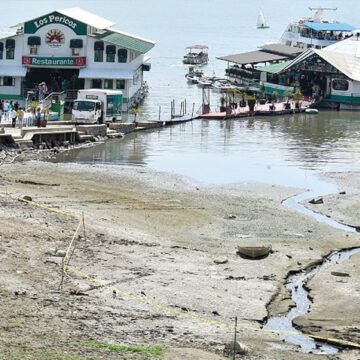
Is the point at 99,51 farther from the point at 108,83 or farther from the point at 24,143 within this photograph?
the point at 24,143

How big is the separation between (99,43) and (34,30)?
4578mm

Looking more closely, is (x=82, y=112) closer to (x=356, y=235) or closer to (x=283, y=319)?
(x=356, y=235)

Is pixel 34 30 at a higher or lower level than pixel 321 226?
higher

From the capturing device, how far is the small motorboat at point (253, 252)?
35.0 meters

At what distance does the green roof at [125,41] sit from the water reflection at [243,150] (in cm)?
730

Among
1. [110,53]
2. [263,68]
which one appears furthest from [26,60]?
[263,68]

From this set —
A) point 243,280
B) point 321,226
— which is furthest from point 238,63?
point 243,280

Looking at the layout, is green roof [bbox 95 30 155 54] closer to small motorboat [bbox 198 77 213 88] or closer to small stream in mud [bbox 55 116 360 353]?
small stream in mud [bbox 55 116 360 353]

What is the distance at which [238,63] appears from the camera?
99375 millimetres

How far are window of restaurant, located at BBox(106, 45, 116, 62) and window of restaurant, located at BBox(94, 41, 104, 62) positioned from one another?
0.42 metres

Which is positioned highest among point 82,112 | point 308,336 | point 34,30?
point 34,30

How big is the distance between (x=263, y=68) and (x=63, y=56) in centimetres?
2468

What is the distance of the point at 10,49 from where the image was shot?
3024 inches

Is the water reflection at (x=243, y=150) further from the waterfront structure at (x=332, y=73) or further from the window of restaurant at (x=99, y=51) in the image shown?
the waterfront structure at (x=332, y=73)
